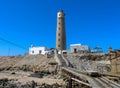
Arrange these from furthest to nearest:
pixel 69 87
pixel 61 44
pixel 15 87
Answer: pixel 61 44
pixel 15 87
pixel 69 87

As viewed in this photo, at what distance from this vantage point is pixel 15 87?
30938 millimetres

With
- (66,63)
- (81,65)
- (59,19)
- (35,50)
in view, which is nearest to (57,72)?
(66,63)

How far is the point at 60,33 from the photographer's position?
76750 millimetres

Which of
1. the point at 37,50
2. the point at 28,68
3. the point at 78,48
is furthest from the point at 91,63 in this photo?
the point at 37,50

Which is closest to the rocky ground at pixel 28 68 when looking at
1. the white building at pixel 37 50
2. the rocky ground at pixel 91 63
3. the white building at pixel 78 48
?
the rocky ground at pixel 91 63

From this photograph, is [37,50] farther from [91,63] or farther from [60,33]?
[91,63]

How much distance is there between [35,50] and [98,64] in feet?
82.9

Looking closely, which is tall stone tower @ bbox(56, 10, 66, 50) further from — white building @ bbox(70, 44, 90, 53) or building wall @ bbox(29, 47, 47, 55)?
building wall @ bbox(29, 47, 47, 55)

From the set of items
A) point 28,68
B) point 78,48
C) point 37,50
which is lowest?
point 28,68

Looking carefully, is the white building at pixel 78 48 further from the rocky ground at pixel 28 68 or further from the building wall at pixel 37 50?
the rocky ground at pixel 28 68

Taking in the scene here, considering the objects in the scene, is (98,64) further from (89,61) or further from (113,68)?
(113,68)

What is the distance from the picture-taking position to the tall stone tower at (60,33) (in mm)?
75375

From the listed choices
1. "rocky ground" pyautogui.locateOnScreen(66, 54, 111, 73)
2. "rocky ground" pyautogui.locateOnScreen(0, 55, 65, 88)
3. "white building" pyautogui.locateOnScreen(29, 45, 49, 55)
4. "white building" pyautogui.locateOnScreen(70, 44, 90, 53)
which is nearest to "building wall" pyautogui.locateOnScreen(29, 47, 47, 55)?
"white building" pyautogui.locateOnScreen(29, 45, 49, 55)

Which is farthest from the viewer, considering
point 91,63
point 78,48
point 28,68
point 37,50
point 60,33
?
point 60,33
